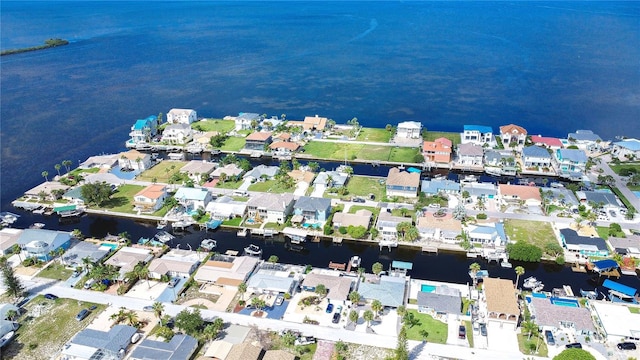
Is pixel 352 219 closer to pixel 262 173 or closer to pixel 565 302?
pixel 262 173

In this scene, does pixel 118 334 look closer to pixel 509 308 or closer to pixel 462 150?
pixel 509 308

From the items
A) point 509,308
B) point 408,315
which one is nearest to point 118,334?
point 408,315

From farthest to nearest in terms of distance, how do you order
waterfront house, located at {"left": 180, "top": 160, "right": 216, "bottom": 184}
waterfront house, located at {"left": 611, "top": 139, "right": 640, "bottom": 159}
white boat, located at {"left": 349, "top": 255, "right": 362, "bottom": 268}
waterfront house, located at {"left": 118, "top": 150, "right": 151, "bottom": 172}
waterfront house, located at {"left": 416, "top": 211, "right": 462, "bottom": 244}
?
waterfront house, located at {"left": 611, "top": 139, "right": 640, "bottom": 159} → waterfront house, located at {"left": 118, "top": 150, "right": 151, "bottom": 172} → waterfront house, located at {"left": 180, "top": 160, "right": 216, "bottom": 184} → waterfront house, located at {"left": 416, "top": 211, "right": 462, "bottom": 244} → white boat, located at {"left": 349, "top": 255, "right": 362, "bottom": 268}

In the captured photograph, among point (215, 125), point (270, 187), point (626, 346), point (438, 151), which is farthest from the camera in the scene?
point (215, 125)

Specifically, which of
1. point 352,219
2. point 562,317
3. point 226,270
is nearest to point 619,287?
point 562,317

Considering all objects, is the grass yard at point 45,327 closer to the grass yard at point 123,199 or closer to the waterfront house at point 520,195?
the grass yard at point 123,199

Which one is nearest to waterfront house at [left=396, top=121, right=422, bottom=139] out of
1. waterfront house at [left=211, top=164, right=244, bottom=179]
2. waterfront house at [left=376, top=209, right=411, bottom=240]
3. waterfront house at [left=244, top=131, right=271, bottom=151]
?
waterfront house at [left=244, top=131, right=271, bottom=151]

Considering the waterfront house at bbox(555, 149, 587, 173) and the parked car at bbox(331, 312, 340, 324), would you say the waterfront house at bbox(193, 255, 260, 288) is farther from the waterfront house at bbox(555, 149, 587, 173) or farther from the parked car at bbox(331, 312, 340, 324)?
the waterfront house at bbox(555, 149, 587, 173)
